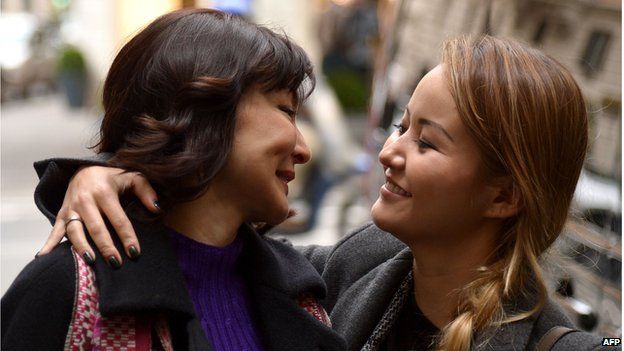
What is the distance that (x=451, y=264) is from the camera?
8.24 ft

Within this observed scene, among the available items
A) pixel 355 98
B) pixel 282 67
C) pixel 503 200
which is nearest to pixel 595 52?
pixel 503 200

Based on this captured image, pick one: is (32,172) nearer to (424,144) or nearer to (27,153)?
(27,153)

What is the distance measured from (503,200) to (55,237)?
40.8 inches

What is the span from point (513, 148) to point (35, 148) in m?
14.3

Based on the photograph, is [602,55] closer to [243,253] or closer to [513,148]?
[513,148]

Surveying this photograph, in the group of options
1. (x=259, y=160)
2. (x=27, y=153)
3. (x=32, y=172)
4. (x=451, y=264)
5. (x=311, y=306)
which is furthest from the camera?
(x=27, y=153)

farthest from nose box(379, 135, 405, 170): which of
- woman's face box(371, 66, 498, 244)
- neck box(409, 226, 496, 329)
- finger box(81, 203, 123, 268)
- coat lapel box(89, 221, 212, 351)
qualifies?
finger box(81, 203, 123, 268)

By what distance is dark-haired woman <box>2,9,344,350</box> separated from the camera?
1975 millimetres

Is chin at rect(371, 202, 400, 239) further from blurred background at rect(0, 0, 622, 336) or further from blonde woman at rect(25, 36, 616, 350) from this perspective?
blurred background at rect(0, 0, 622, 336)

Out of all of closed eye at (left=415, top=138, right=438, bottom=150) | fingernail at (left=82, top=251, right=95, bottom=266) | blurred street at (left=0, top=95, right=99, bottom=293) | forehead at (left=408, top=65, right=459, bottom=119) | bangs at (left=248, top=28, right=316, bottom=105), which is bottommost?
blurred street at (left=0, top=95, right=99, bottom=293)

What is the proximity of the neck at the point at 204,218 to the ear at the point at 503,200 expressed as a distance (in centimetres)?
62

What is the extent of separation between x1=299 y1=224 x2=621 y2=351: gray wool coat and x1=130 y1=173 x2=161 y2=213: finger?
28.4 inches

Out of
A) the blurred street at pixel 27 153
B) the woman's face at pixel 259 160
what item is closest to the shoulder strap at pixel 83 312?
the woman's face at pixel 259 160

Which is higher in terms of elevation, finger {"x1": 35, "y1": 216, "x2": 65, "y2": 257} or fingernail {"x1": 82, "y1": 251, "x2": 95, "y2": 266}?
fingernail {"x1": 82, "y1": 251, "x2": 95, "y2": 266}
